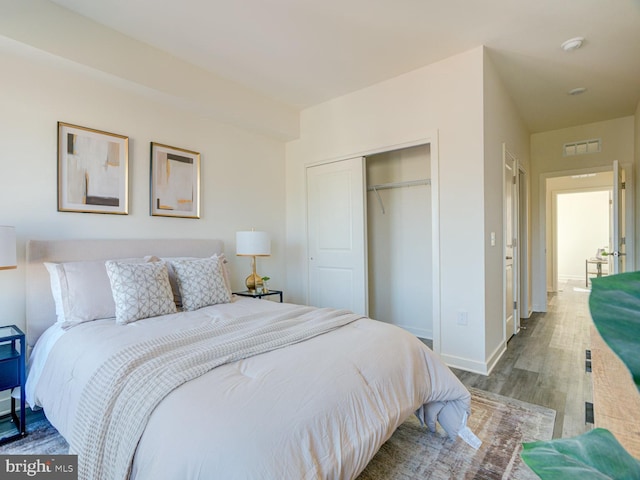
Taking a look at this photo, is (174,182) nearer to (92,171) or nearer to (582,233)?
(92,171)

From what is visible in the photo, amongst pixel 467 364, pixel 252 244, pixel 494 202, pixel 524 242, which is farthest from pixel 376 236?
pixel 524 242

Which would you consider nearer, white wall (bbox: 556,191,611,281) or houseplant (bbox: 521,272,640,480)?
houseplant (bbox: 521,272,640,480)

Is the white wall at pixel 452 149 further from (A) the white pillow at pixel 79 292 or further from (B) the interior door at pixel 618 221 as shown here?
(A) the white pillow at pixel 79 292

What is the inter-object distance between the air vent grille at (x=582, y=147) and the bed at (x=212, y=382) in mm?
4603

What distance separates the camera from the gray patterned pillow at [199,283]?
2525mm

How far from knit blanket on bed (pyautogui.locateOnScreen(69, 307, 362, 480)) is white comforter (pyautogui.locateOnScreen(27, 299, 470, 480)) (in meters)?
0.04

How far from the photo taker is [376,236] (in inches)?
169

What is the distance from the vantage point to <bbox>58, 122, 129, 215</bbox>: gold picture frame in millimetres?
2508

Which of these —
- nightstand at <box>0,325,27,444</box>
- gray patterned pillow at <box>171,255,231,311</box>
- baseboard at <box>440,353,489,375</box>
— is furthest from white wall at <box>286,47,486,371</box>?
nightstand at <box>0,325,27,444</box>

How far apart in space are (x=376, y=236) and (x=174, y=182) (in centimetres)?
246

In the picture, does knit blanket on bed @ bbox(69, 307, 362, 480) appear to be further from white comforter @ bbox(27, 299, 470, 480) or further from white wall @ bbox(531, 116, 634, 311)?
white wall @ bbox(531, 116, 634, 311)

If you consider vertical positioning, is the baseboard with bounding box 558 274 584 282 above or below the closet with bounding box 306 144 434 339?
below

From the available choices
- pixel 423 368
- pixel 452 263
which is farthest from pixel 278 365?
pixel 452 263

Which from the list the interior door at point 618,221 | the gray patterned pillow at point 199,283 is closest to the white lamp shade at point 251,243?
the gray patterned pillow at point 199,283
